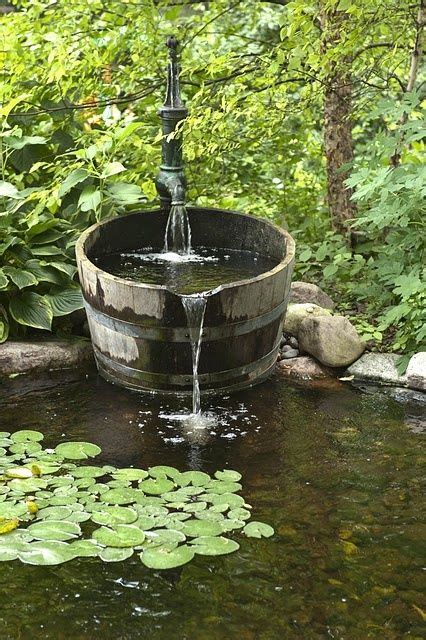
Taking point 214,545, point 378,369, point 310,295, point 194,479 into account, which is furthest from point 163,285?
point 214,545

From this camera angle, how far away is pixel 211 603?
3410 millimetres

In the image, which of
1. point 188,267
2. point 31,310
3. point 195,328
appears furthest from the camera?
point 188,267

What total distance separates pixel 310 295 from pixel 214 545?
111 inches

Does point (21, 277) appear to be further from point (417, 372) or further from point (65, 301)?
point (417, 372)

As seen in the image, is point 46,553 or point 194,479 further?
point 194,479

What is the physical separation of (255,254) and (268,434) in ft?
5.54

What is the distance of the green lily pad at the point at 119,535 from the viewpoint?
12.2 ft

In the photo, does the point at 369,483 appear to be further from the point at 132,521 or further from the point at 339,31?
the point at 339,31

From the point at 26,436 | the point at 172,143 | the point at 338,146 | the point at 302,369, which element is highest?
the point at 172,143

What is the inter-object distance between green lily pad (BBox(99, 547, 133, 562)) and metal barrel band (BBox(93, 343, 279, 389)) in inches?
65.3

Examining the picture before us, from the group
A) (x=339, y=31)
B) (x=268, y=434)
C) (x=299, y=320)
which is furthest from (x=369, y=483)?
(x=339, y=31)

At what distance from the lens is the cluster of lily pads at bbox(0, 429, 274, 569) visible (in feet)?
12.1

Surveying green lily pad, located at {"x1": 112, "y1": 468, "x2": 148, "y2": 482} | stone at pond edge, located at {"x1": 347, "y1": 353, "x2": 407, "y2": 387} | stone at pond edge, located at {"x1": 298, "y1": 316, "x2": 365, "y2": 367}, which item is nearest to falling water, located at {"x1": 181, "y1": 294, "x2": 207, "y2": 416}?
green lily pad, located at {"x1": 112, "y1": 468, "x2": 148, "y2": 482}

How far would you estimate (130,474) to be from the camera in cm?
434
